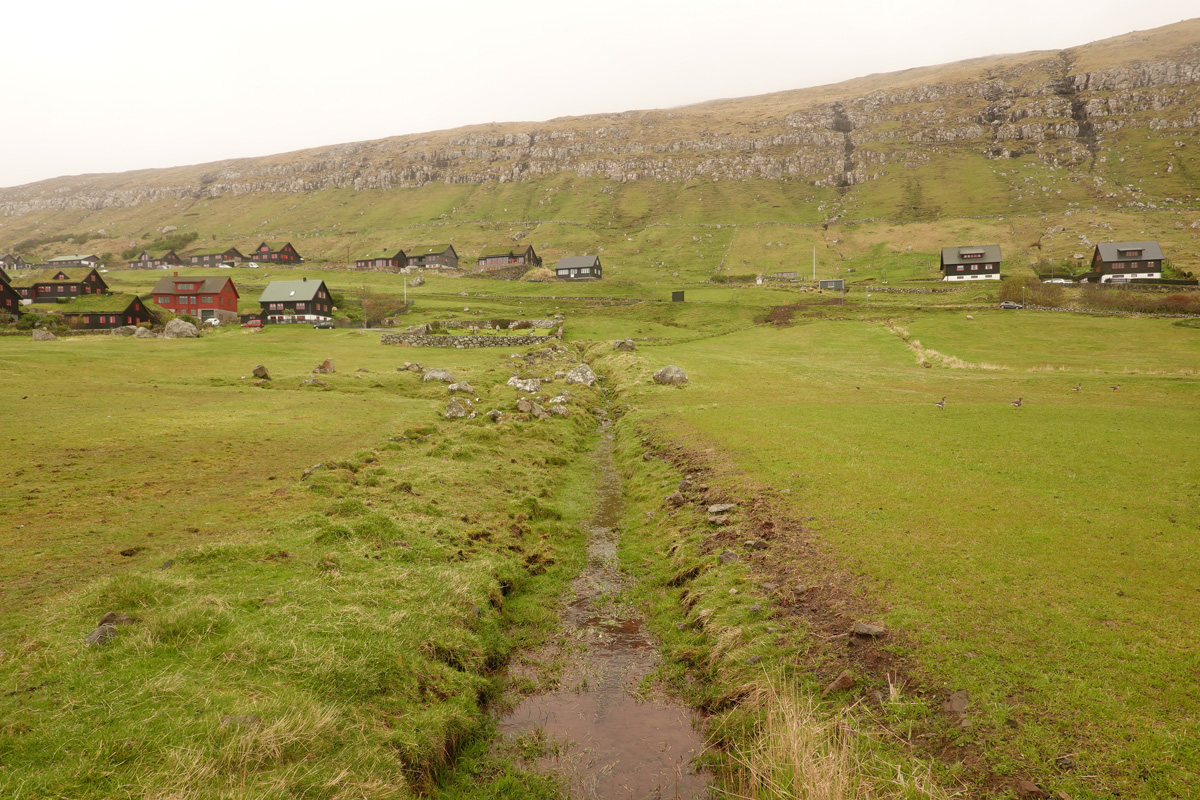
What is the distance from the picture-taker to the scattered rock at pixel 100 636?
1117cm

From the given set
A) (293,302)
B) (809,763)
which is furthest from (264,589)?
A: (293,302)

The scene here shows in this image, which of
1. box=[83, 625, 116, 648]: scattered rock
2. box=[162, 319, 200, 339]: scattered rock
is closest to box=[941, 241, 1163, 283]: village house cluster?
box=[83, 625, 116, 648]: scattered rock

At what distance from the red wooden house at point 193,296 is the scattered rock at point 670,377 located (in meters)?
109

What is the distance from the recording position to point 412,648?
13.5 meters

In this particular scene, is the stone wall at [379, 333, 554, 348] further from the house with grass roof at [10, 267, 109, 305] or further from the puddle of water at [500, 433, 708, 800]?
the house with grass roof at [10, 267, 109, 305]

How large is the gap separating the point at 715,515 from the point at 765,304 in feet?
329

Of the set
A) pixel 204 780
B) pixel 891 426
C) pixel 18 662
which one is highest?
pixel 18 662

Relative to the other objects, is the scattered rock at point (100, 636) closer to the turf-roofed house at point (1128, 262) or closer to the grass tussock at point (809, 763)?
the grass tussock at point (809, 763)

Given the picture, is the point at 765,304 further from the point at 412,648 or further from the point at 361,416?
the point at 412,648

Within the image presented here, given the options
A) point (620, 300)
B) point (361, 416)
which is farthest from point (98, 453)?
point (620, 300)

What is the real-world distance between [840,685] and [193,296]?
14641cm

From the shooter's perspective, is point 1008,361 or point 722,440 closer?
point 722,440

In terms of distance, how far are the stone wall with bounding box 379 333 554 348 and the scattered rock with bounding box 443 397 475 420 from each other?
4232 cm

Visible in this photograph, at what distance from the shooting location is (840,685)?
1186 cm
